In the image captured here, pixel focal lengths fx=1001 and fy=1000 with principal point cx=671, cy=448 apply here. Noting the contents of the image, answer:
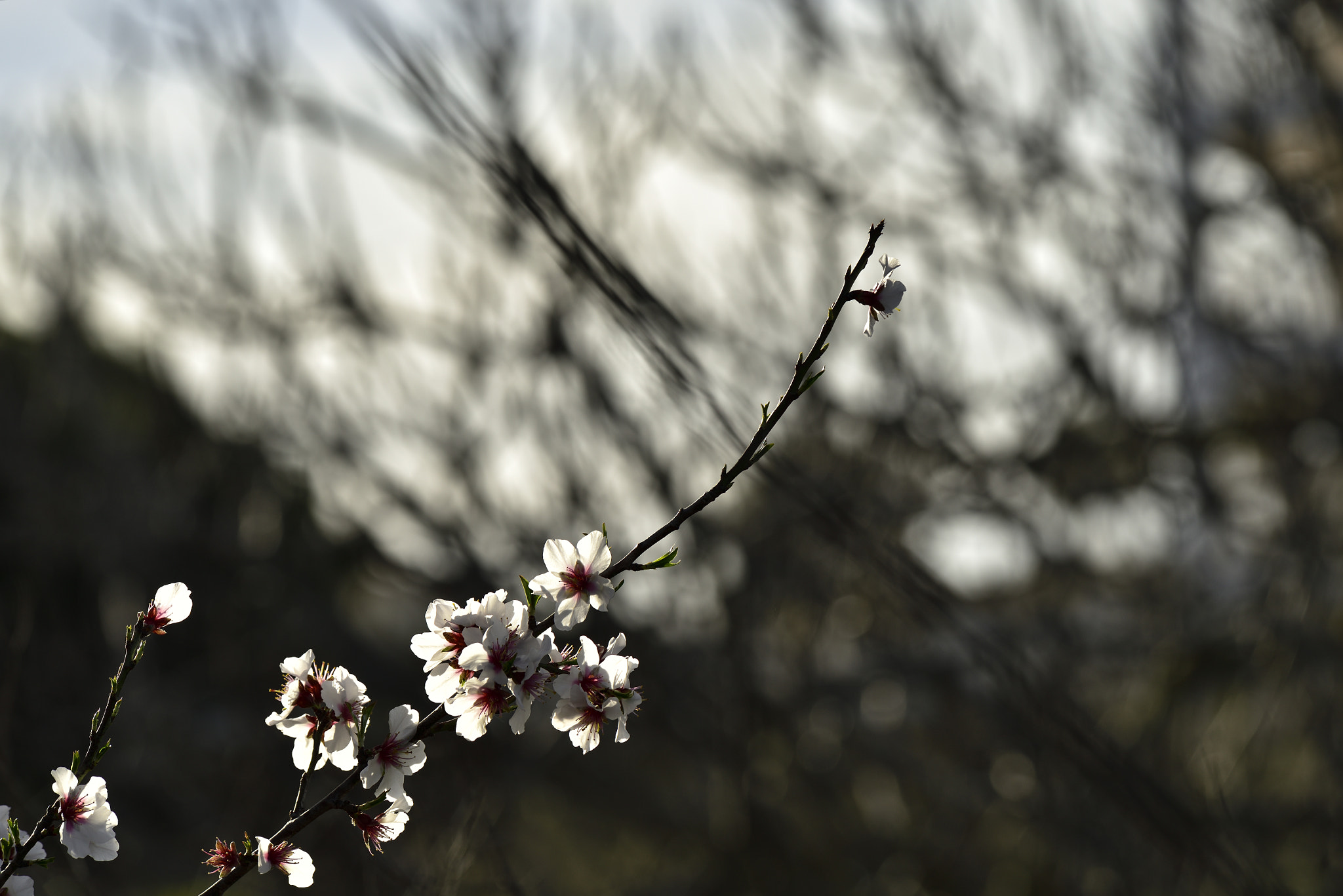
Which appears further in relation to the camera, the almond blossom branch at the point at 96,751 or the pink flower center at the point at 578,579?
the pink flower center at the point at 578,579

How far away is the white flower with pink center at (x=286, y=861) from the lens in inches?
47.6

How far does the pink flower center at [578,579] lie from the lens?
130 centimetres

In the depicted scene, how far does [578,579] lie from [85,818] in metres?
0.66

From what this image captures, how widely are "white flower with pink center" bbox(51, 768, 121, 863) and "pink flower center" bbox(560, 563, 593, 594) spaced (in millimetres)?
598

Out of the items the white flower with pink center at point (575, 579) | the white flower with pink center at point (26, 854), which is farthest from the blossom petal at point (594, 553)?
the white flower with pink center at point (26, 854)

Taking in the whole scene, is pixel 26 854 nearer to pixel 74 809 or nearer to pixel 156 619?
pixel 74 809

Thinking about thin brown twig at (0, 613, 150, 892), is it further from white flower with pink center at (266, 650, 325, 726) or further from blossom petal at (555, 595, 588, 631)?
blossom petal at (555, 595, 588, 631)

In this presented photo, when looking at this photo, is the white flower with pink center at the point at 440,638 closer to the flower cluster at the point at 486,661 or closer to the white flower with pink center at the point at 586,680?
the flower cluster at the point at 486,661

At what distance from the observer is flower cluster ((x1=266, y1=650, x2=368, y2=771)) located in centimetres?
124

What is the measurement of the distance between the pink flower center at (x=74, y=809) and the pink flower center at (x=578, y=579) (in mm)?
641

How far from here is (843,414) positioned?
572cm

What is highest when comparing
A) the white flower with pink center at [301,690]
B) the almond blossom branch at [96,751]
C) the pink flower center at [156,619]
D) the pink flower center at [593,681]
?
the pink flower center at [156,619]

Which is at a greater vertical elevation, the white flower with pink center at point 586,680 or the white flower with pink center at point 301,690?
the white flower with pink center at point 301,690

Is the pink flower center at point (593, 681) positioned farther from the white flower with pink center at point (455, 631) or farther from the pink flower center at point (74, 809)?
the pink flower center at point (74, 809)
